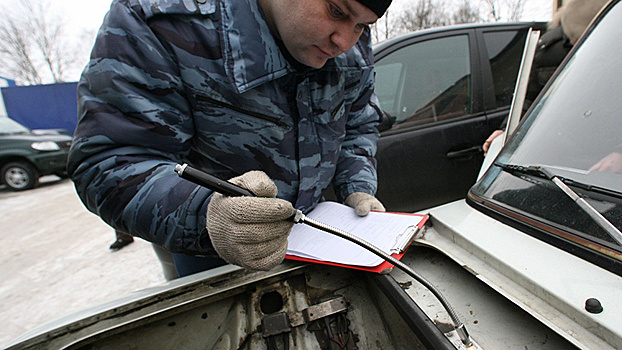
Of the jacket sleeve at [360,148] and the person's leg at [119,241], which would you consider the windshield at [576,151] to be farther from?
the person's leg at [119,241]

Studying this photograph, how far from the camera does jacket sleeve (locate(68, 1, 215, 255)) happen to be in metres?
0.86

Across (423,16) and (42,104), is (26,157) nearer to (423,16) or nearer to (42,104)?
(42,104)

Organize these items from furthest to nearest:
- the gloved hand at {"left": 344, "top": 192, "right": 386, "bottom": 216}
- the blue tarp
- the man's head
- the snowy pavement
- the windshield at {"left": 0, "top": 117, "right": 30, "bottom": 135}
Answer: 1. the blue tarp
2. the windshield at {"left": 0, "top": 117, "right": 30, "bottom": 135}
3. the snowy pavement
4. the gloved hand at {"left": 344, "top": 192, "right": 386, "bottom": 216}
5. the man's head

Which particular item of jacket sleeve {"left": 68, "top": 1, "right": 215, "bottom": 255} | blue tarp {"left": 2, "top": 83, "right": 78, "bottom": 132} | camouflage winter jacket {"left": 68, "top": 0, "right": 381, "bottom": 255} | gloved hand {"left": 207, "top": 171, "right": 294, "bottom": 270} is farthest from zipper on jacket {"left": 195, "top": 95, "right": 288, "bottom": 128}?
blue tarp {"left": 2, "top": 83, "right": 78, "bottom": 132}

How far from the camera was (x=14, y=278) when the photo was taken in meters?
3.16

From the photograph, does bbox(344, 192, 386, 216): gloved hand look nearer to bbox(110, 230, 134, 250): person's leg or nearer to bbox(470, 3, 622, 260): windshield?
bbox(470, 3, 622, 260): windshield

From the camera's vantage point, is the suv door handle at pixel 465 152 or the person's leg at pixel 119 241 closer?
the suv door handle at pixel 465 152

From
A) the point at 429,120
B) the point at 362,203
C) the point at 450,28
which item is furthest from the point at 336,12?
the point at 450,28

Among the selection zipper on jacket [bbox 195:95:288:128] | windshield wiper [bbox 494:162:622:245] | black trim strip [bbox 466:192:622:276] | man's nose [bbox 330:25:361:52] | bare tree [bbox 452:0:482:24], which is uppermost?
bare tree [bbox 452:0:482:24]

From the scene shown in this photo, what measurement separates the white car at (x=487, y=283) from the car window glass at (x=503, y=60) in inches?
50.1

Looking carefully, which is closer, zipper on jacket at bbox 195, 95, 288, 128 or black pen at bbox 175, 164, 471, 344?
black pen at bbox 175, 164, 471, 344

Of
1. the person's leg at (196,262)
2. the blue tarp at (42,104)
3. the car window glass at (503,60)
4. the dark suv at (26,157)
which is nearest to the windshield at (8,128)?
the dark suv at (26,157)

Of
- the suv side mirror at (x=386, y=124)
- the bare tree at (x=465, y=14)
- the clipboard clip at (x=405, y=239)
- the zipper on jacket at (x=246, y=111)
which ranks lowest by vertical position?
the clipboard clip at (x=405, y=239)

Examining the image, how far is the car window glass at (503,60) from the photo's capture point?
246 cm
